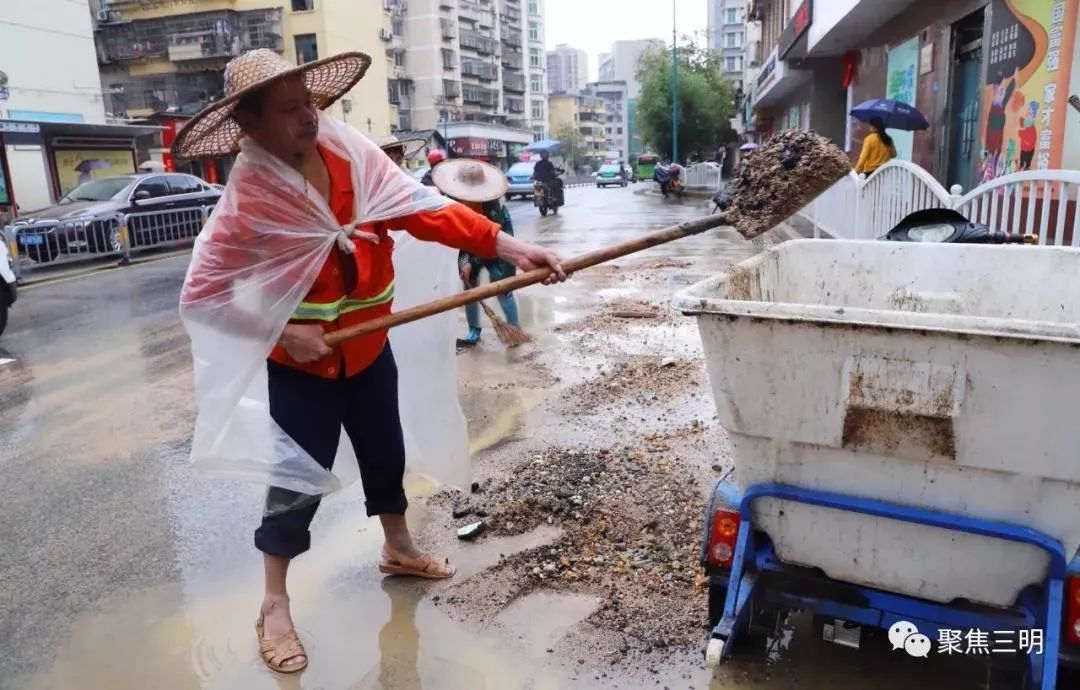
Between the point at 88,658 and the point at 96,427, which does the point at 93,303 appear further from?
the point at 88,658

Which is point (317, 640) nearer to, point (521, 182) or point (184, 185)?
point (184, 185)

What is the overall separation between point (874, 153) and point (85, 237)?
11553 millimetres

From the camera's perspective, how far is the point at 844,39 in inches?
553

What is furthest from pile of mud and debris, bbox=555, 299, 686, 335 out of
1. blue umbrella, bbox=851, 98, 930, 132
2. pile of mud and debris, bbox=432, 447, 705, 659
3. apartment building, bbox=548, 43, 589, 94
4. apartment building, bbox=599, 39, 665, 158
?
apartment building, bbox=548, 43, 589, 94

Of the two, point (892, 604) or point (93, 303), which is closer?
point (892, 604)

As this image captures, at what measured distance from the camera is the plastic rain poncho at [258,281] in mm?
2383

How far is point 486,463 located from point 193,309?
1945mm

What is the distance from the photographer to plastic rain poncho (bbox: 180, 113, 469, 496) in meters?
2.38

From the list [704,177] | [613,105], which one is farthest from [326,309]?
[613,105]

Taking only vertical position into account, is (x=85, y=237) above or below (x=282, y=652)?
above

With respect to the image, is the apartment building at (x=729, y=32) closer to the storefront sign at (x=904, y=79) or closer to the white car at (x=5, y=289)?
the storefront sign at (x=904, y=79)

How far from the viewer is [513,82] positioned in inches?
3460

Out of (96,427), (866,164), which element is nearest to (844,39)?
(866,164)

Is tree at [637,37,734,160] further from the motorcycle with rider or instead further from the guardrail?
the guardrail
